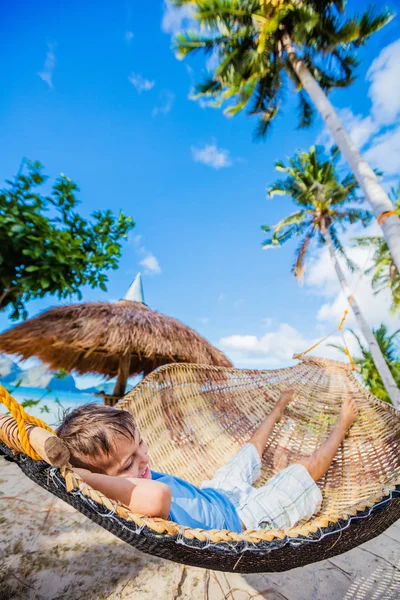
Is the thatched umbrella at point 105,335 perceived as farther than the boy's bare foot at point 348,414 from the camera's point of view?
Yes

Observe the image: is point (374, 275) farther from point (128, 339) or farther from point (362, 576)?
point (362, 576)

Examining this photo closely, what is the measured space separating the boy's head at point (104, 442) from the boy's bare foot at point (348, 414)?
875 mm

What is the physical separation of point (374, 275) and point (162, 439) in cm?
918

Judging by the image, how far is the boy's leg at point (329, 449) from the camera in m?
1.08

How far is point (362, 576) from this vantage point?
36.6 inches

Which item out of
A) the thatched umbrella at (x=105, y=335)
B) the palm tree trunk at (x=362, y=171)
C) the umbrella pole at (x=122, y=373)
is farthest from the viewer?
the umbrella pole at (x=122, y=373)

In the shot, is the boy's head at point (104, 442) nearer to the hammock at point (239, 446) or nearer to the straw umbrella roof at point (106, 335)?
the hammock at point (239, 446)

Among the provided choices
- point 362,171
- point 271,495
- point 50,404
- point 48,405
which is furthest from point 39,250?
point 50,404

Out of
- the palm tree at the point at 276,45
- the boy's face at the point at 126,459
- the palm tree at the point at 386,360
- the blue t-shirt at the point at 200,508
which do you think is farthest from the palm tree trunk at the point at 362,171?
the palm tree at the point at 386,360

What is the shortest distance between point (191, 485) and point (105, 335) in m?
1.94

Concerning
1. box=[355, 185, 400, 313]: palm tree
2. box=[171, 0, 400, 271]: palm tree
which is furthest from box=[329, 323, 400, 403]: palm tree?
box=[171, 0, 400, 271]: palm tree

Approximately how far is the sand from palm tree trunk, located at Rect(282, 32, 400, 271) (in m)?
2.15

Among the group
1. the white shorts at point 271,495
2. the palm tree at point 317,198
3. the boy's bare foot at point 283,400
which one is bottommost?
the white shorts at point 271,495

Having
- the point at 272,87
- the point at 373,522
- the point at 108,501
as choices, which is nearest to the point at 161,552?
the point at 108,501
